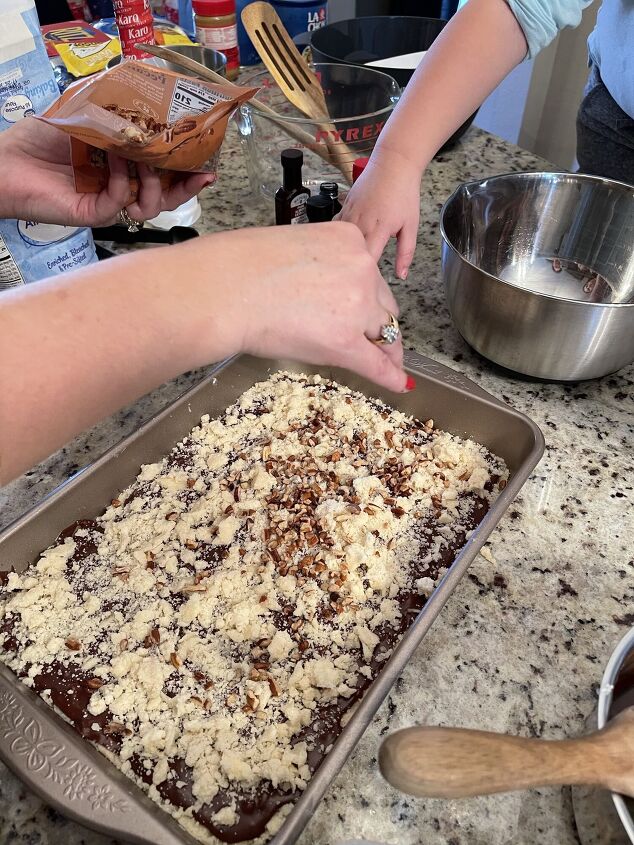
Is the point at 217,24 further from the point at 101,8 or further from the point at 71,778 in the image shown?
the point at 71,778

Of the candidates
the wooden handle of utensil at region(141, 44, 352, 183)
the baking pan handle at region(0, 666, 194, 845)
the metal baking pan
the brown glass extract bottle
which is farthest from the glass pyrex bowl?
the baking pan handle at region(0, 666, 194, 845)

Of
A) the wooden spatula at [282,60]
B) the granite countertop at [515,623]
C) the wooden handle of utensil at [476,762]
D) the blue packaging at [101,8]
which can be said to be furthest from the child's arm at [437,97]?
the blue packaging at [101,8]

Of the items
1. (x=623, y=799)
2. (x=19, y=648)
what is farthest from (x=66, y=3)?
(x=623, y=799)

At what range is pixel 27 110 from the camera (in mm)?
865

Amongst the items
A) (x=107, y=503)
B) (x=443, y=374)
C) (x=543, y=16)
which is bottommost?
(x=107, y=503)

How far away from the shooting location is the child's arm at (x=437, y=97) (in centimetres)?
84

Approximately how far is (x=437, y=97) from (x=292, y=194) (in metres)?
0.28

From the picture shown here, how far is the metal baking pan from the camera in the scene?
50 centimetres

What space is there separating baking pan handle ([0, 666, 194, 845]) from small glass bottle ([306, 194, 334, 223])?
30.7 inches

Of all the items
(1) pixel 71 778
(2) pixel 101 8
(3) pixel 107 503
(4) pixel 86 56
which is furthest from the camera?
(2) pixel 101 8

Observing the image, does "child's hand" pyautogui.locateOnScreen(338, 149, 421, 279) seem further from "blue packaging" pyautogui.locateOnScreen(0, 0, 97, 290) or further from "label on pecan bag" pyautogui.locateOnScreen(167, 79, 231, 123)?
"blue packaging" pyautogui.locateOnScreen(0, 0, 97, 290)

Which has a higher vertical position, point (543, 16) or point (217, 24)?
point (543, 16)

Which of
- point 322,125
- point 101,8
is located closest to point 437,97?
point 322,125

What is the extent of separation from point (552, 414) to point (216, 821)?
65cm
